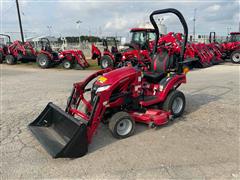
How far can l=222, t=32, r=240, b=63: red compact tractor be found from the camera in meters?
15.2

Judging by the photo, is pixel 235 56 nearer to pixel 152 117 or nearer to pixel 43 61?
pixel 43 61

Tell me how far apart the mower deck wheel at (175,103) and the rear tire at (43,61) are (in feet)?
36.8

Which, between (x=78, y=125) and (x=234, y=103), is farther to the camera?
(x=234, y=103)

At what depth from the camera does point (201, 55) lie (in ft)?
44.3

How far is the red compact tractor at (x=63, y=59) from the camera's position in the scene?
14001 mm

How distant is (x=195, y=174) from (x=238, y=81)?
23.4 ft

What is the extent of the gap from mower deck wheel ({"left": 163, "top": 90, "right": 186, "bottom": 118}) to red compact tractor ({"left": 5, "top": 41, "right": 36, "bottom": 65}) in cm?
1353

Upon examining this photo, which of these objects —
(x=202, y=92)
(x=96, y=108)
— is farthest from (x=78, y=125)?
(x=202, y=92)

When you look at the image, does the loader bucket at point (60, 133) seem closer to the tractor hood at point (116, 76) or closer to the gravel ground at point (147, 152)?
the gravel ground at point (147, 152)

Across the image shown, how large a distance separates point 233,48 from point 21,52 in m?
14.7

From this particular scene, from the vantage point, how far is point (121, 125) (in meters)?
4.00

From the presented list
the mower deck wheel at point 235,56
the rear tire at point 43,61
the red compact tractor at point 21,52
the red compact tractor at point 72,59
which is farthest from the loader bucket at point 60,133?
the mower deck wheel at point 235,56

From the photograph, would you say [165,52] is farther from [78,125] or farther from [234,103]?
[78,125]

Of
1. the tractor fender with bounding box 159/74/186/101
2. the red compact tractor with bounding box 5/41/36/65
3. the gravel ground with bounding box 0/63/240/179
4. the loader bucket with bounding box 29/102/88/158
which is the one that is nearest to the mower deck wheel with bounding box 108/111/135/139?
the gravel ground with bounding box 0/63/240/179
